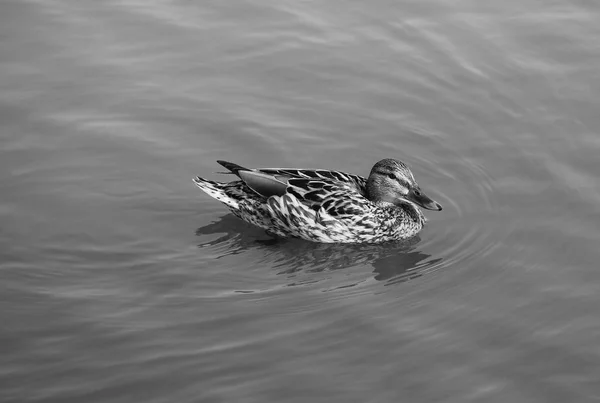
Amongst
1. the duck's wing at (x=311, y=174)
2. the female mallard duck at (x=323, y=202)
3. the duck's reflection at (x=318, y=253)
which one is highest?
the duck's wing at (x=311, y=174)

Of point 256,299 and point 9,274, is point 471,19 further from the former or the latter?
point 9,274

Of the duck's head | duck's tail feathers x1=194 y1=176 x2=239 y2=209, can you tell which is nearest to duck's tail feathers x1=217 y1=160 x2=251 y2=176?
duck's tail feathers x1=194 y1=176 x2=239 y2=209

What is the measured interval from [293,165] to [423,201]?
1574mm

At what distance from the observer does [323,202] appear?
11.4 metres

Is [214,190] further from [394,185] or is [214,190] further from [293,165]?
[394,185]

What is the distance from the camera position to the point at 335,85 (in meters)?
13.5

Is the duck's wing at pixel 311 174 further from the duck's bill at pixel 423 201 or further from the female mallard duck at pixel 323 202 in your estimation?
the duck's bill at pixel 423 201

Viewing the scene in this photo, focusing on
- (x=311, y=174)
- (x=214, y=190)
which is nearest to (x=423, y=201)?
(x=311, y=174)

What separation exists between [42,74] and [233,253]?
4000 mm

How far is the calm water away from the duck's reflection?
33 mm

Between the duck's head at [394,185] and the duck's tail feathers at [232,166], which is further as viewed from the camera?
the duck's head at [394,185]

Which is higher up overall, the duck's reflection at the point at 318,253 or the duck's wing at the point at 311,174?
the duck's wing at the point at 311,174

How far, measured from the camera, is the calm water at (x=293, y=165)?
340 inches

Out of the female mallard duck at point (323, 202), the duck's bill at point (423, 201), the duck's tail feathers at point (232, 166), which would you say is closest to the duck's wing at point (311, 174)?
the female mallard duck at point (323, 202)
